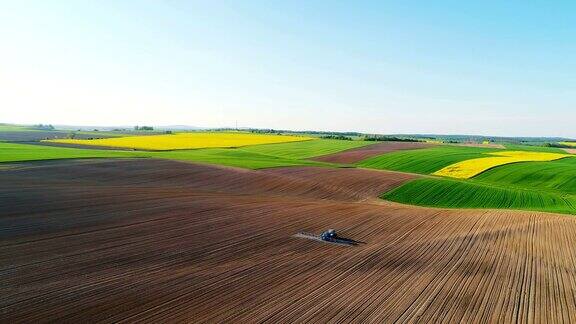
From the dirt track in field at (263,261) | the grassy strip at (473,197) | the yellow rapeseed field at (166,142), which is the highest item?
the yellow rapeseed field at (166,142)

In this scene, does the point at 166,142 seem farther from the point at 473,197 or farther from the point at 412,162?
the point at 473,197

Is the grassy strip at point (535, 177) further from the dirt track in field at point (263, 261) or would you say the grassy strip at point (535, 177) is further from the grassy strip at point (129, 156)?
the grassy strip at point (129, 156)

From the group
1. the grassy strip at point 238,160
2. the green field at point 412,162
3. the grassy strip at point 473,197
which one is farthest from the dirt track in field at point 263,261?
the green field at point 412,162

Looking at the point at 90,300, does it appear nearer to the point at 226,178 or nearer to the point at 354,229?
the point at 354,229

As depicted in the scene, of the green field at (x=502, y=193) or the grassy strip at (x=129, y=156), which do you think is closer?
the green field at (x=502, y=193)

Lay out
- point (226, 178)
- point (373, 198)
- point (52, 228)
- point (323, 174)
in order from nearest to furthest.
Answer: point (52, 228) → point (373, 198) → point (226, 178) → point (323, 174)

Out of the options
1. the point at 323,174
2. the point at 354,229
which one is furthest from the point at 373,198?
the point at 354,229
